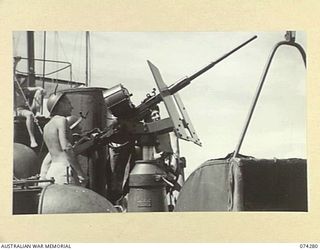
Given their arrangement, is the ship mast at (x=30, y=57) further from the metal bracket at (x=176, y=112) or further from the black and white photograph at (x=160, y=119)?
the metal bracket at (x=176, y=112)

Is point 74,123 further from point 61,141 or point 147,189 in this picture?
point 147,189

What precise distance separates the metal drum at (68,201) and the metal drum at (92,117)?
0.14 ft

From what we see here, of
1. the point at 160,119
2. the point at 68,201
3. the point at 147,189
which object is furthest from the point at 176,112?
the point at 68,201

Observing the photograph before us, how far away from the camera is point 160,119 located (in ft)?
5.02

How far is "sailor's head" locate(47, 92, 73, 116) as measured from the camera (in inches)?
59.4

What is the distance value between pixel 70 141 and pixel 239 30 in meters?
0.47

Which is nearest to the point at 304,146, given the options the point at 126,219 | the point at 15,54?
the point at 126,219

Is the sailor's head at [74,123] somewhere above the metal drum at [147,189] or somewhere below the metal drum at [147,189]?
above

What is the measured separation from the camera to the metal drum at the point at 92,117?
1.53 m

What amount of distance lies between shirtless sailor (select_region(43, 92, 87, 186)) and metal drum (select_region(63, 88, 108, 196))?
2cm

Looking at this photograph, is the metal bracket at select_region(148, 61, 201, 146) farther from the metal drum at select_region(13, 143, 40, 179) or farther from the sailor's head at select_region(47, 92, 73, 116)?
the metal drum at select_region(13, 143, 40, 179)

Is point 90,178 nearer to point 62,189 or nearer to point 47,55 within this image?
point 62,189

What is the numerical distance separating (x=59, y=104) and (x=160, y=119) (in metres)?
0.23

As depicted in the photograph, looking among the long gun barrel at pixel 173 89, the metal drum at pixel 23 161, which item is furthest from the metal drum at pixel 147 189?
the metal drum at pixel 23 161
